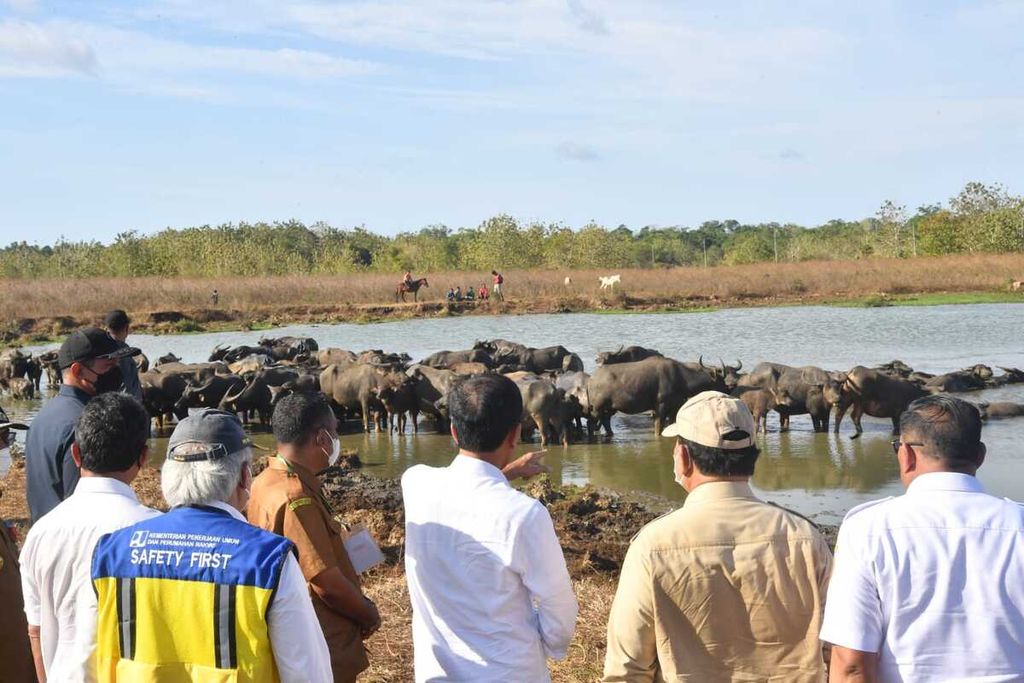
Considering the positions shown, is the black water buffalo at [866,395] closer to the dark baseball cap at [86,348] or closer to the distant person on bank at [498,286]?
the dark baseball cap at [86,348]

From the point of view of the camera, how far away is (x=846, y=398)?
1930 cm

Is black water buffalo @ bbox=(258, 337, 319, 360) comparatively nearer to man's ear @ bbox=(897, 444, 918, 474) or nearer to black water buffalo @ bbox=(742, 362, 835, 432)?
black water buffalo @ bbox=(742, 362, 835, 432)

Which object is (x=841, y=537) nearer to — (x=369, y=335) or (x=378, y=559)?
(x=378, y=559)

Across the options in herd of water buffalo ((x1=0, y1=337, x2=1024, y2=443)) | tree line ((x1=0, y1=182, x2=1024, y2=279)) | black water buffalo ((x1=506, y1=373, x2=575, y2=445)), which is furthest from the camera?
tree line ((x1=0, y1=182, x2=1024, y2=279))

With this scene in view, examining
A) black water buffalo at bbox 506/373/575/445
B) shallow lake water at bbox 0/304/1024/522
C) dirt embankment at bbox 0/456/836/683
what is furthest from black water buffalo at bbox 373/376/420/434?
dirt embankment at bbox 0/456/836/683

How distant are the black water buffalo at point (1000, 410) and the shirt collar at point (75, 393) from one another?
1759cm

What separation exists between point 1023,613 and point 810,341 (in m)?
34.4

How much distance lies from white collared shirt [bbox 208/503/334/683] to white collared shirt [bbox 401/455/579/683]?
0.79 meters

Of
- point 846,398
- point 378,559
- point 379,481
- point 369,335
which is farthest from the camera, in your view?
point 369,335

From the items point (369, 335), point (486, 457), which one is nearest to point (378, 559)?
point (486, 457)

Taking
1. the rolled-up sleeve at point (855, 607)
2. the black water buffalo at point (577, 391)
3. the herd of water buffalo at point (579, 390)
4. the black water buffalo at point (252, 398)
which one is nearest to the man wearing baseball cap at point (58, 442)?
the rolled-up sleeve at point (855, 607)

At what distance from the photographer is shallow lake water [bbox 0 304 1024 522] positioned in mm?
15297

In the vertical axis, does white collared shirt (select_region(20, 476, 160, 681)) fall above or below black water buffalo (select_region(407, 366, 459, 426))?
above

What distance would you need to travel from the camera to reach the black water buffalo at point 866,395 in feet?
63.1
